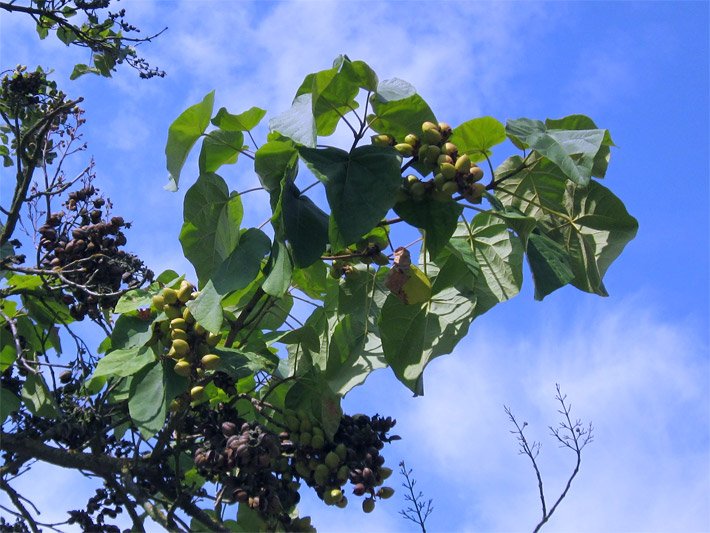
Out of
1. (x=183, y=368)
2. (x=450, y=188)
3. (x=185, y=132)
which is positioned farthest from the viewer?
(x=185, y=132)

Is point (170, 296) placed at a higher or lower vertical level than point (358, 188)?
lower

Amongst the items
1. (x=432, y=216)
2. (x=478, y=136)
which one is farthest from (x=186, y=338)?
(x=478, y=136)

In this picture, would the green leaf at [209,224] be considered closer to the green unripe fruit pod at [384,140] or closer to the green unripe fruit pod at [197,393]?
the green unripe fruit pod at [197,393]

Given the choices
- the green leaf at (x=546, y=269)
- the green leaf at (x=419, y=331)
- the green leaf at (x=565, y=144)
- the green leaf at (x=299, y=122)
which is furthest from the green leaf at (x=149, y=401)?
the green leaf at (x=565, y=144)

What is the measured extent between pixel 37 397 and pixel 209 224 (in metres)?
0.80

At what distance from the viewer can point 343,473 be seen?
2.51 metres

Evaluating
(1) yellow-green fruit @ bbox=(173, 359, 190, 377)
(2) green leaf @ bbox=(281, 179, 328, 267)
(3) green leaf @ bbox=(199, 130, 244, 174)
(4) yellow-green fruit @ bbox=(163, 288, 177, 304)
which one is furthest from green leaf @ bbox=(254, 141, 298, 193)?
(1) yellow-green fruit @ bbox=(173, 359, 190, 377)

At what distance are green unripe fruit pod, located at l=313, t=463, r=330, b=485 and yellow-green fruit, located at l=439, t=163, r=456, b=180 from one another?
85 cm

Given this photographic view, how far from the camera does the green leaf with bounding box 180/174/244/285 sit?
106 inches

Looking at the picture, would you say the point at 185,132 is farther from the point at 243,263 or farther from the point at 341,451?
the point at 341,451

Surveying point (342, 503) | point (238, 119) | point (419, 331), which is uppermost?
point (238, 119)

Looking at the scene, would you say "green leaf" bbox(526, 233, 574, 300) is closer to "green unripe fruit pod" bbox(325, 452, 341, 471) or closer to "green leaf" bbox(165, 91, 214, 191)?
"green unripe fruit pod" bbox(325, 452, 341, 471)

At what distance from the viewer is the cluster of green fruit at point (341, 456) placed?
8.28 feet

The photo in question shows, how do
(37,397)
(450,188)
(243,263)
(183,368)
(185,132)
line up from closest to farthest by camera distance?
(450,188) < (183,368) < (243,263) < (185,132) < (37,397)
